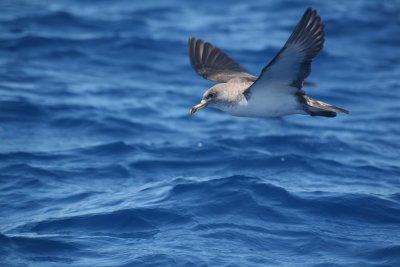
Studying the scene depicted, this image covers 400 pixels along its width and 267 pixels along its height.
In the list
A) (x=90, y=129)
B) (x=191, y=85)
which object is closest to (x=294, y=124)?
(x=191, y=85)

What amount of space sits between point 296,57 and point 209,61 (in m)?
2.31

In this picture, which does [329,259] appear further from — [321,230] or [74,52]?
[74,52]

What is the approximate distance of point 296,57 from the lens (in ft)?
24.3

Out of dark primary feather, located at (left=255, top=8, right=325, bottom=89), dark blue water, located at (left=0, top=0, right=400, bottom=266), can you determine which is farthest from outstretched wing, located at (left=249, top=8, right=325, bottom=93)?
dark blue water, located at (left=0, top=0, right=400, bottom=266)

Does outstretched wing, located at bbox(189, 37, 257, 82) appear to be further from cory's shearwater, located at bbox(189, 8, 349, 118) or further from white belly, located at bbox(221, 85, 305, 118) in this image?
white belly, located at bbox(221, 85, 305, 118)

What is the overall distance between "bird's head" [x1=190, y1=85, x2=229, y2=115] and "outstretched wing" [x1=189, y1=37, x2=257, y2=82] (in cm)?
91

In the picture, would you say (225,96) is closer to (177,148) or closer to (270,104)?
(270,104)

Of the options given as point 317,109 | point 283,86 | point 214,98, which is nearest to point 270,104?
point 283,86

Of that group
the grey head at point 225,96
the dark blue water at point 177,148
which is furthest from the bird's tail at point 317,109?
the dark blue water at point 177,148

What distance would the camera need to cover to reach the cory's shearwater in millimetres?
7129

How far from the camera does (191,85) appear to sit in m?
13.9

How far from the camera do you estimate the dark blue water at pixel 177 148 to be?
7.73 meters

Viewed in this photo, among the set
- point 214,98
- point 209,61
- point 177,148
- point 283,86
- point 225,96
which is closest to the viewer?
point 283,86

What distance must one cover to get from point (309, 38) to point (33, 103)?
6442 mm
